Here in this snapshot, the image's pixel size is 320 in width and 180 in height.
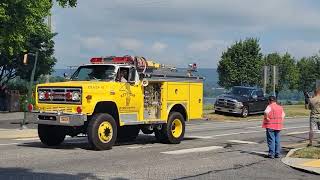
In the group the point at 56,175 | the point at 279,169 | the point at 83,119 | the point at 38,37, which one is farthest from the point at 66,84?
the point at 38,37

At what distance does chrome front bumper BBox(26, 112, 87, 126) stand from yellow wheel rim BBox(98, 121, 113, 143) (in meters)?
0.63

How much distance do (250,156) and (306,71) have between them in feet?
204

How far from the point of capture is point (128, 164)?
41.7 ft

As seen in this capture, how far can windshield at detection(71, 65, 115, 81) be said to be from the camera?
16391mm

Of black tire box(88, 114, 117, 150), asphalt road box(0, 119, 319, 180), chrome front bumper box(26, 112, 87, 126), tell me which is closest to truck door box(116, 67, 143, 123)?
black tire box(88, 114, 117, 150)

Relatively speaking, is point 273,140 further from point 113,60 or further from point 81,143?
point 81,143

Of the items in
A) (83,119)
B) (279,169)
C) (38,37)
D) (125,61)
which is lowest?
(279,169)

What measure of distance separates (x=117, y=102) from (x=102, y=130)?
95 centimetres

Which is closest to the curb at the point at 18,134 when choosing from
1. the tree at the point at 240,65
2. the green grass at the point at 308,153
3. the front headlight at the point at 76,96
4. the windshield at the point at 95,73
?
the windshield at the point at 95,73

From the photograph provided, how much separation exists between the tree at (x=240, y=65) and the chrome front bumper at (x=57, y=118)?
1638 inches

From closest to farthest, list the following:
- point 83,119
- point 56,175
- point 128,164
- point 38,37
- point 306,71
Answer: point 56,175 → point 128,164 → point 83,119 → point 38,37 → point 306,71

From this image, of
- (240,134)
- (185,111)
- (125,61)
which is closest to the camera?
(125,61)

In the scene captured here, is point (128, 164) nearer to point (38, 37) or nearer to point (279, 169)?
point (279, 169)

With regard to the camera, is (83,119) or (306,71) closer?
(83,119)
